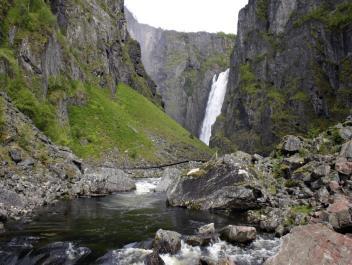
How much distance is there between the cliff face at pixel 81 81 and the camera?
64.2 meters

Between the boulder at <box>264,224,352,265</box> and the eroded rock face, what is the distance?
50.8ft

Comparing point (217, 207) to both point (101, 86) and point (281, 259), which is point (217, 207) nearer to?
point (281, 259)

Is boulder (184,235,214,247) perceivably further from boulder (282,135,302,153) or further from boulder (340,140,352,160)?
boulder (282,135,302,153)

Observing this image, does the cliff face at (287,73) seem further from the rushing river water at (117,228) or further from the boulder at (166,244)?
the boulder at (166,244)

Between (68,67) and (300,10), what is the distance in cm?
7743

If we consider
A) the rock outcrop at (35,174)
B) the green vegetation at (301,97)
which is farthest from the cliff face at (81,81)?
the green vegetation at (301,97)

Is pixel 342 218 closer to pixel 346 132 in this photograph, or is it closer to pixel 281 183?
pixel 281 183

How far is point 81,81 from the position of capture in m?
96.9

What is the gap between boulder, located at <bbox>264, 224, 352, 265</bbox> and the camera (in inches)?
651

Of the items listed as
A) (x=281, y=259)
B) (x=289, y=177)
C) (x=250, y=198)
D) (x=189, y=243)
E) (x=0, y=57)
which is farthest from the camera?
(x=0, y=57)

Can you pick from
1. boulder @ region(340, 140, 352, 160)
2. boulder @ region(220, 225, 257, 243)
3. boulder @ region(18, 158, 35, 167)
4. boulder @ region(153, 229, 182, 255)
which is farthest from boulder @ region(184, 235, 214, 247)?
boulder @ region(18, 158, 35, 167)

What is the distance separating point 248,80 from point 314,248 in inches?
5049

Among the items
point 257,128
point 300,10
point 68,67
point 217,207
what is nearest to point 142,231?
point 217,207

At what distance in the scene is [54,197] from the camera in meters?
39.3
